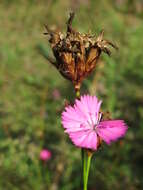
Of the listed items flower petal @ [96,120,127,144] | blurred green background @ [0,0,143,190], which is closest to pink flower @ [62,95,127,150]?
flower petal @ [96,120,127,144]

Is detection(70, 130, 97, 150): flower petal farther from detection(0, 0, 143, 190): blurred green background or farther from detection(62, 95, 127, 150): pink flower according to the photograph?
detection(0, 0, 143, 190): blurred green background

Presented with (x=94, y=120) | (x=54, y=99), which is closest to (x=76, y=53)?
(x=94, y=120)

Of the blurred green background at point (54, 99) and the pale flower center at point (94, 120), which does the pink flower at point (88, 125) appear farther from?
the blurred green background at point (54, 99)

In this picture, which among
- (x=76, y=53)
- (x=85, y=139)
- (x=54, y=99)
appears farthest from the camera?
(x=54, y=99)

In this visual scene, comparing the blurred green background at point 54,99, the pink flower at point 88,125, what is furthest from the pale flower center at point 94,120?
the blurred green background at point 54,99

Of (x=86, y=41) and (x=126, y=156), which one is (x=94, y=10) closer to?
(x=126, y=156)

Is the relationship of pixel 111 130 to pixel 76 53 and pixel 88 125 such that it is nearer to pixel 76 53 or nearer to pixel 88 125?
pixel 88 125
